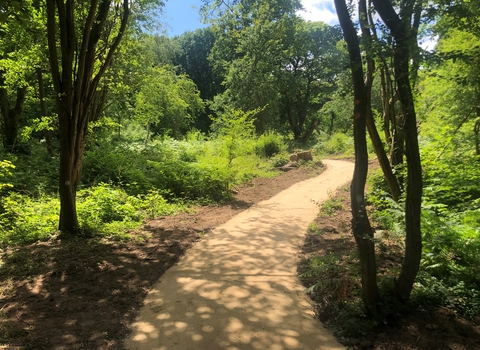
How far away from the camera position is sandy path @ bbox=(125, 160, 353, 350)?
3.12 metres

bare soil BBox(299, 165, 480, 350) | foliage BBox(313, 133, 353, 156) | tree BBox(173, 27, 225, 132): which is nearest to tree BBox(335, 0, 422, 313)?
bare soil BBox(299, 165, 480, 350)

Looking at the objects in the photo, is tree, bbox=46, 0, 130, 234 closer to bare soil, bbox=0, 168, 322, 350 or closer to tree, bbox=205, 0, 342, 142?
bare soil, bbox=0, 168, 322, 350

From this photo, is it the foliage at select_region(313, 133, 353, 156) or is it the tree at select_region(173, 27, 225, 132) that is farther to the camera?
the tree at select_region(173, 27, 225, 132)

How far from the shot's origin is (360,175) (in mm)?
3160

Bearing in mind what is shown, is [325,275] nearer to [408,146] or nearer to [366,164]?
[366,164]

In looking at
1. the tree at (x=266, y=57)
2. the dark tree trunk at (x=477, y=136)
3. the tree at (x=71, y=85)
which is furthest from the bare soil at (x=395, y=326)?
the tree at (x=266, y=57)

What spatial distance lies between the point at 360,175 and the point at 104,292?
350 centimetres

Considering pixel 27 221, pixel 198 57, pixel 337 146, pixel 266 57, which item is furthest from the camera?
pixel 198 57

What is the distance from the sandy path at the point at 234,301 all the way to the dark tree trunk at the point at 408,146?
1027 millimetres

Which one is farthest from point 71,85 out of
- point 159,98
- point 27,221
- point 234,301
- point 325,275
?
point 159,98

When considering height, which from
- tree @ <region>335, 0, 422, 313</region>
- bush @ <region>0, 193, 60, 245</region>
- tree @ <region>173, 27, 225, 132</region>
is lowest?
bush @ <region>0, 193, 60, 245</region>

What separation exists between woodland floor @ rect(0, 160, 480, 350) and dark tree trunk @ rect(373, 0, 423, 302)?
44 centimetres

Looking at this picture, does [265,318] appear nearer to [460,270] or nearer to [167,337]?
[167,337]

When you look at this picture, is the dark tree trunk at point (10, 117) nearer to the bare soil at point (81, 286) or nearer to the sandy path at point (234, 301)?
the bare soil at point (81, 286)
